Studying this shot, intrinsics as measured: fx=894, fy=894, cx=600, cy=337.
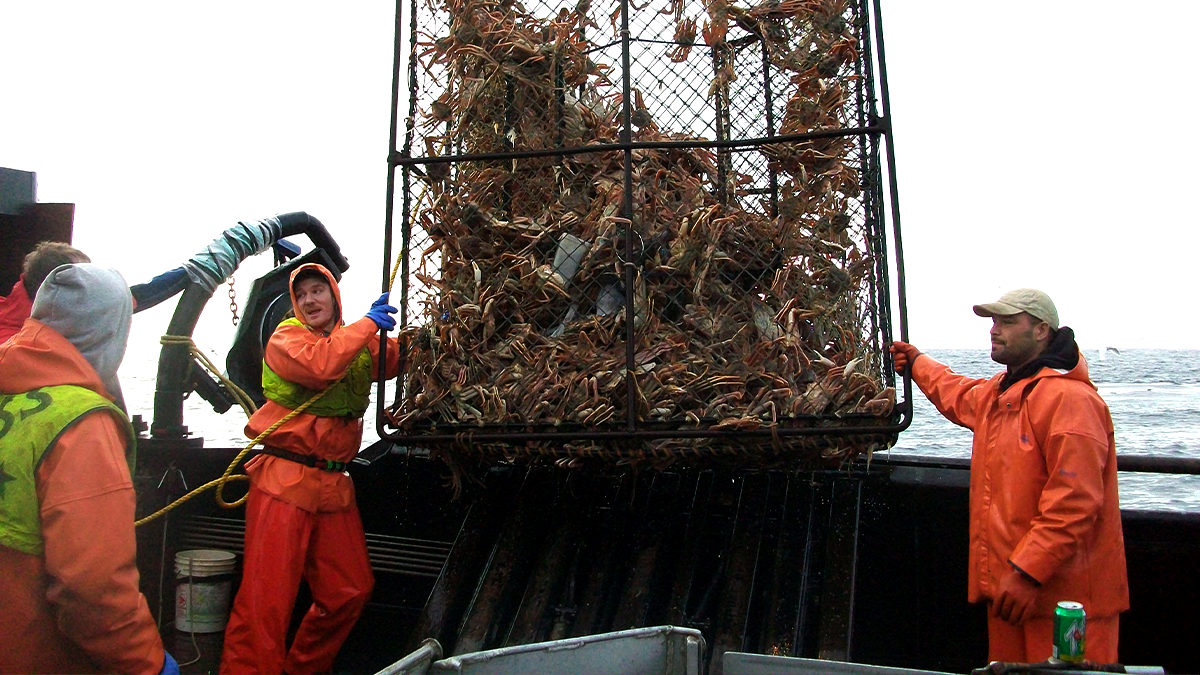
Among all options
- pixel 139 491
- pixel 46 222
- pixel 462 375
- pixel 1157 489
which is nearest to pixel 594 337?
pixel 462 375

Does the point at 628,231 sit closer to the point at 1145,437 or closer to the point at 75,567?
the point at 75,567

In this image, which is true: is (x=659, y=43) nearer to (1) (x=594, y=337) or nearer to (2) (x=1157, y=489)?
(1) (x=594, y=337)

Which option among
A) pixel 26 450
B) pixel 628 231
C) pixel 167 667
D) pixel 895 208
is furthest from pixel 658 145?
pixel 167 667

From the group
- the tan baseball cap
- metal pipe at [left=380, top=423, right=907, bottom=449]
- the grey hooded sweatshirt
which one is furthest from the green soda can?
the grey hooded sweatshirt

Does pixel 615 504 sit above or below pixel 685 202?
below

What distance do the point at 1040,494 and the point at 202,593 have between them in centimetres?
315

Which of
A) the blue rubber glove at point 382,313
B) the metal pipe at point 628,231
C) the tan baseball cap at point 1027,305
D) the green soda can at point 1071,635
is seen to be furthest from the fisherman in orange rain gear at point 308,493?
the green soda can at point 1071,635

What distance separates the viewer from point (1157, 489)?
42.7ft

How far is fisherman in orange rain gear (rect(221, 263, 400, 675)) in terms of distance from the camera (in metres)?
3.20

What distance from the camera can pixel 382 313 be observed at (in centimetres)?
A: 323

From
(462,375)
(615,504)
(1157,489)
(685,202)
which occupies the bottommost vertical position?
(1157,489)

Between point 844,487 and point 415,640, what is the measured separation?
170cm

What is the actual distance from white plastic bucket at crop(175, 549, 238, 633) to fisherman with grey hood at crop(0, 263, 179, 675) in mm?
1304

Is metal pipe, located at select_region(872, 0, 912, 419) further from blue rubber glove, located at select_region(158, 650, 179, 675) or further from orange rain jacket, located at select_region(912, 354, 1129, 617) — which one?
blue rubber glove, located at select_region(158, 650, 179, 675)
